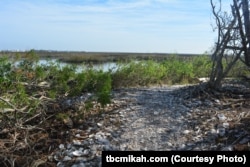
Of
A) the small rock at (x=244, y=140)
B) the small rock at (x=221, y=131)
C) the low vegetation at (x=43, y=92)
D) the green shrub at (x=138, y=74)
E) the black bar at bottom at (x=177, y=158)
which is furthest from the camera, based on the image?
the green shrub at (x=138, y=74)

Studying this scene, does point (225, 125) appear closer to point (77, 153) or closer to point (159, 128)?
point (159, 128)

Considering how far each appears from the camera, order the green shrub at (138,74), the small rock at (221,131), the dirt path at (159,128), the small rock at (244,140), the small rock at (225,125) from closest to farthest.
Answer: the small rock at (244,140)
the dirt path at (159,128)
the small rock at (221,131)
the small rock at (225,125)
the green shrub at (138,74)

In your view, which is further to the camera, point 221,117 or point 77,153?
point 221,117

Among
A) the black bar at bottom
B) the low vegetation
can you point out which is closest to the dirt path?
the black bar at bottom

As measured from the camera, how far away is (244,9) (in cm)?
669

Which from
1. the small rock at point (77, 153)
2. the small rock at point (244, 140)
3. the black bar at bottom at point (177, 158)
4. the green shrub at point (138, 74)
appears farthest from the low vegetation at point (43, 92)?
the small rock at point (244, 140)

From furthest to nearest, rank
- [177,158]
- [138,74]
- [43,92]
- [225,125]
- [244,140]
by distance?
[138,74] → [43,92] → [225,125] → [244,140] → [177,158]

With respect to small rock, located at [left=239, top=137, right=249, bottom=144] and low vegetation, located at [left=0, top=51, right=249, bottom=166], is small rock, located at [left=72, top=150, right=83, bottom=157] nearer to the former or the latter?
low vegetation, located at [left=0, top=51, right=249, bottom=166]

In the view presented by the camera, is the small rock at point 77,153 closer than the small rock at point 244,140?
No

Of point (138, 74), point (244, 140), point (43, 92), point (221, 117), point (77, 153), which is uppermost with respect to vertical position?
point (138, 74)

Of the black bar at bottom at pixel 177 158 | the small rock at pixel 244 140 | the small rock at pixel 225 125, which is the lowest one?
the black bar at bottom at pixel 177 158

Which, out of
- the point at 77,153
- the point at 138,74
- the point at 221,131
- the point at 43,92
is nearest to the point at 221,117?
the point at 221,131

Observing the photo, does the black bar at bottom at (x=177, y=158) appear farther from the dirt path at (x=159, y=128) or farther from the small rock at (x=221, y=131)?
the small rock at (x=221, y=131)

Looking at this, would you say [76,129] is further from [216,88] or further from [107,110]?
[216,88]
